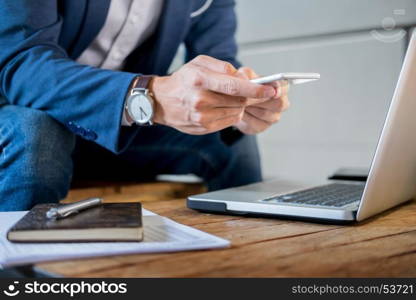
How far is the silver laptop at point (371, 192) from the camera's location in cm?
69

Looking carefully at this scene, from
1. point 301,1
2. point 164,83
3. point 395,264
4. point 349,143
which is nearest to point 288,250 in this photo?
point 395,264

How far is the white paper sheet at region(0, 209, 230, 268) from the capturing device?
519 mm

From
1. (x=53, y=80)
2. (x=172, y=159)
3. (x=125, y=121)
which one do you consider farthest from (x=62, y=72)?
(x=172, y=159)

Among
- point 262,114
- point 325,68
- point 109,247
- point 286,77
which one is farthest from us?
point 325,68

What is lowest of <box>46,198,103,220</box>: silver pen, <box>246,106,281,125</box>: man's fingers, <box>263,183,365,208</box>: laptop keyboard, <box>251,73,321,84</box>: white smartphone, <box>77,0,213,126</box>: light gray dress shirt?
<box>263,183,365,208</box>: laptop keyboard

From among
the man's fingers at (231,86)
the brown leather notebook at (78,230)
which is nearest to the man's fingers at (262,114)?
the man's fingers at (231,86)

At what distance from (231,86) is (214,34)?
25.7 inches

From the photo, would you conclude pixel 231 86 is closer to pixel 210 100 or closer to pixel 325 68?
pixel 210 100

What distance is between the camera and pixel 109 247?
0.55 meters

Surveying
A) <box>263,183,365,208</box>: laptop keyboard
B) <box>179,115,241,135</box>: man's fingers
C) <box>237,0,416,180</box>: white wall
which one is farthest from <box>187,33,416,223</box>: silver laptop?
<box>237,0,416,180</box>: white wall

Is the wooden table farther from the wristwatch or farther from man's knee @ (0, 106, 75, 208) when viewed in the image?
man's knee @ (0, 106, 75, 208)

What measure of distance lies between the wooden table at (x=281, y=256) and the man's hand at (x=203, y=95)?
0.53 ft

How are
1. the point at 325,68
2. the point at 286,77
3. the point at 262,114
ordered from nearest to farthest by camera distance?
1. the point at 286,77
2. the point at 262,114
3. the point at 325,68

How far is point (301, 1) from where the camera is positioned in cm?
167
